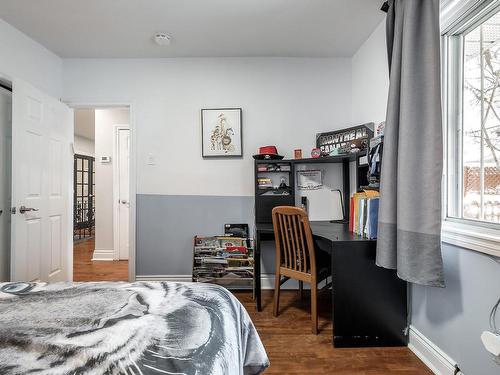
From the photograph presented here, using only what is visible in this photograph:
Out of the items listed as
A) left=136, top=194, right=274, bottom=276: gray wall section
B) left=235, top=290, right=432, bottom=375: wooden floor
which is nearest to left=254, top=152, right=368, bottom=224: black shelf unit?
left=136, top=194, right=274, bottom=276: gray wall section

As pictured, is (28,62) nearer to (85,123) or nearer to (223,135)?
(223,135)

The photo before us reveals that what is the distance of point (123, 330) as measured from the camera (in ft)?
2.48

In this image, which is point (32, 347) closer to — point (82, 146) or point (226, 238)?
point (226, 238)

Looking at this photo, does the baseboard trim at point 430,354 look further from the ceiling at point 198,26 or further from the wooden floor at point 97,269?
the wooden floor at point 97,269

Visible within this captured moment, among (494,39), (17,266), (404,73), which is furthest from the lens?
(17,266)

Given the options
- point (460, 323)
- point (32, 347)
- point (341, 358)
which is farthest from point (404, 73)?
point (32, 347)

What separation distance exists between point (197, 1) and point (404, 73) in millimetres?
1533

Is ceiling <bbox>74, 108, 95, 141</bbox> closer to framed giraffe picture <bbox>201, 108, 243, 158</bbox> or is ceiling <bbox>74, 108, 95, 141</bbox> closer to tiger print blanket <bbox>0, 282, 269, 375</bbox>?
framed giraffe picture <bbox>201, 108, 243, 158</bbox>

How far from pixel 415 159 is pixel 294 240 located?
99 cm

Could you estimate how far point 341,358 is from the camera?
1.72 meters

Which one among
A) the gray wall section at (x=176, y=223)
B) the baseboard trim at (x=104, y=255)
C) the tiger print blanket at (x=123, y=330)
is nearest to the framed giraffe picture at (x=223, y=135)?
the gray wall section at (x=176, y=223)

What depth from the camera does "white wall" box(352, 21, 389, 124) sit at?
2.29 meters

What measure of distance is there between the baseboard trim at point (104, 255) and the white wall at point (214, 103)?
5.92 ft

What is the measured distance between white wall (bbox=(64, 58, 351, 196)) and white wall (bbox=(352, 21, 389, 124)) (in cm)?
15
